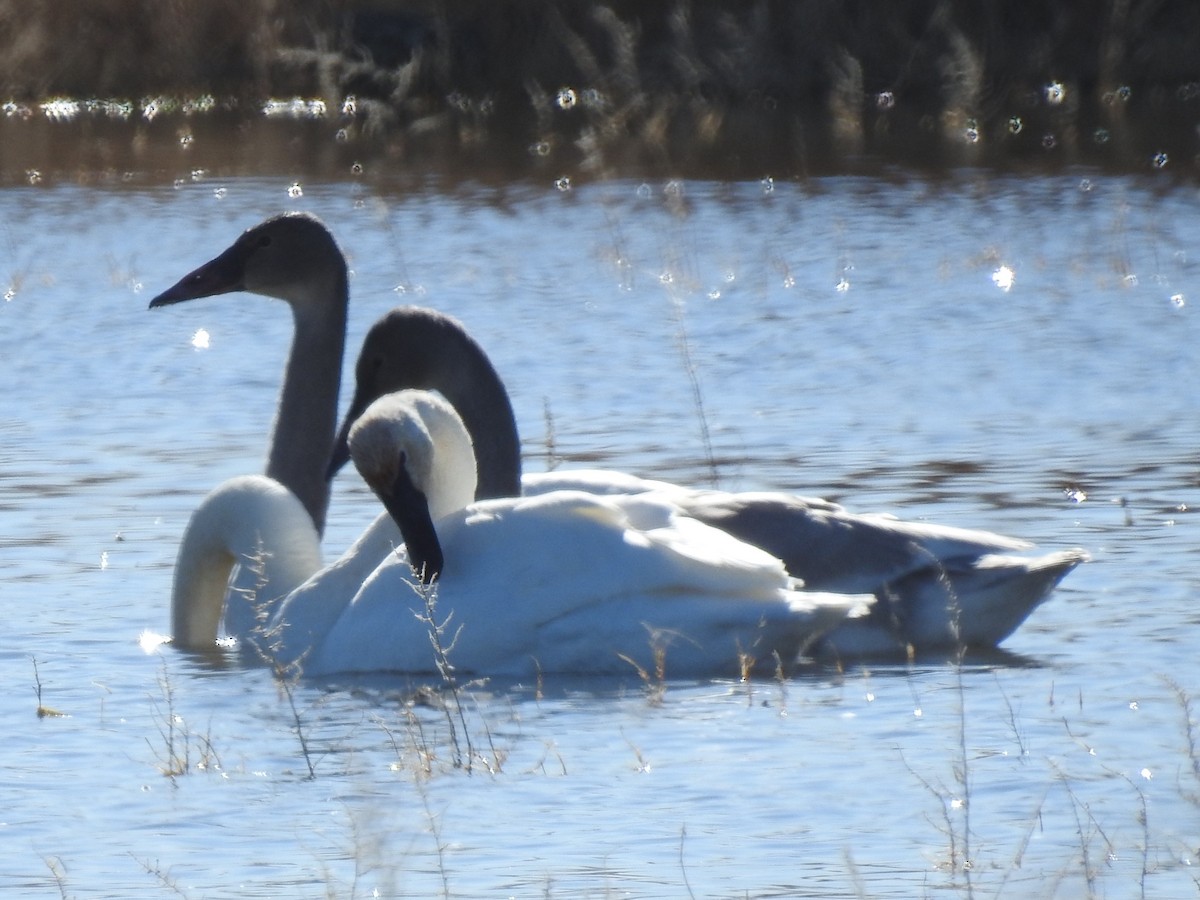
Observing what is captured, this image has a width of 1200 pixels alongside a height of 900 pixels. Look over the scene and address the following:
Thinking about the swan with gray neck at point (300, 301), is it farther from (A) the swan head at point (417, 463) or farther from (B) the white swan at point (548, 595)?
(B) the white swan at point (548, 595)

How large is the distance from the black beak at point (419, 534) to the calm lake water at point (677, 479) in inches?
12.5

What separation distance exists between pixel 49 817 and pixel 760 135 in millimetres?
18150

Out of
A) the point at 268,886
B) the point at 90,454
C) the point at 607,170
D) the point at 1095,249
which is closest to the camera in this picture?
the point at 268,886

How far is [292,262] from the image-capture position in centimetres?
836

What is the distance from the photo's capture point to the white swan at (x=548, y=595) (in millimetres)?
6195

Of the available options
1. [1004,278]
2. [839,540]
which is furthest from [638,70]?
[839,540]

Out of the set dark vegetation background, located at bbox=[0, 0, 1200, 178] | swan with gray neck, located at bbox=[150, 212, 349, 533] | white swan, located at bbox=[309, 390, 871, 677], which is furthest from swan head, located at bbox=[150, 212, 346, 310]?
dark vegetation background, located at bbox=[0, 0, 1200, 178]

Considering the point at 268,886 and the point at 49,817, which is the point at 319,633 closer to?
the point at 49,817

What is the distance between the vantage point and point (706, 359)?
11.8 metres

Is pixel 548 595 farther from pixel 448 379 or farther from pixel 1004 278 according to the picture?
pixel 1004 278

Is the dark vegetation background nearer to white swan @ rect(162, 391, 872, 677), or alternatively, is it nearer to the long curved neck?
the long curved neck

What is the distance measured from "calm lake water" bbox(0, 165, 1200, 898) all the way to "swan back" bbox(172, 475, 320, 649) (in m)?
0.18

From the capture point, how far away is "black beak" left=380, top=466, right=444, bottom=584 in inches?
247

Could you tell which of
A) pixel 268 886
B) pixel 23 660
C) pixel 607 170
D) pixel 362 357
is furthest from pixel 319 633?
pixel 607 170
